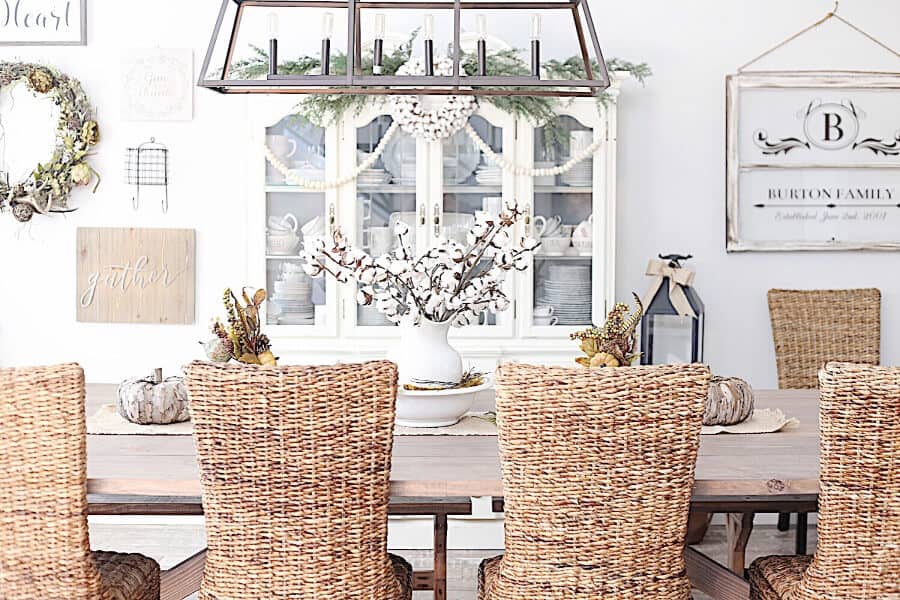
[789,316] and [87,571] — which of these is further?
[789,316]

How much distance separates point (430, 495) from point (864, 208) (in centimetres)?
282

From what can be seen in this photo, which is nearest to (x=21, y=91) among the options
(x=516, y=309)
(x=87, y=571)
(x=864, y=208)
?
(x=516, y=309)

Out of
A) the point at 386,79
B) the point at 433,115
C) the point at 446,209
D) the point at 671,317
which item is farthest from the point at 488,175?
the point at 386,79

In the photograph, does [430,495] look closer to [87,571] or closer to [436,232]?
[87,571]

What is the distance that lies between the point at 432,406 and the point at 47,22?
8.82 feet

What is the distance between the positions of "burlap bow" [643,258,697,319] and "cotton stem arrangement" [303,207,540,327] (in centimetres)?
145

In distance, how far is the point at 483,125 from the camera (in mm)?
3943

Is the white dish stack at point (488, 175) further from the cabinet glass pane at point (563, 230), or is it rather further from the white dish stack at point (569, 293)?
the white dish stack at point (569, 293)

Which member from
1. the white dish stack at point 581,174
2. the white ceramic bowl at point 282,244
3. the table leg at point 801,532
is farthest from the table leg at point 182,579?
the white dish stack at point 581,174

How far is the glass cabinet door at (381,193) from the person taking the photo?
3957 millimetres

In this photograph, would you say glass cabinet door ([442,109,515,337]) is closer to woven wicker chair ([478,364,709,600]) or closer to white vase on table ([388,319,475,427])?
white vase on table ([388,319,475,427])

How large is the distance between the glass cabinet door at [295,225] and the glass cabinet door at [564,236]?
809mm

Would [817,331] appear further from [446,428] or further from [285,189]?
[285,189]

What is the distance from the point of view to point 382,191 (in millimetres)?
3973
